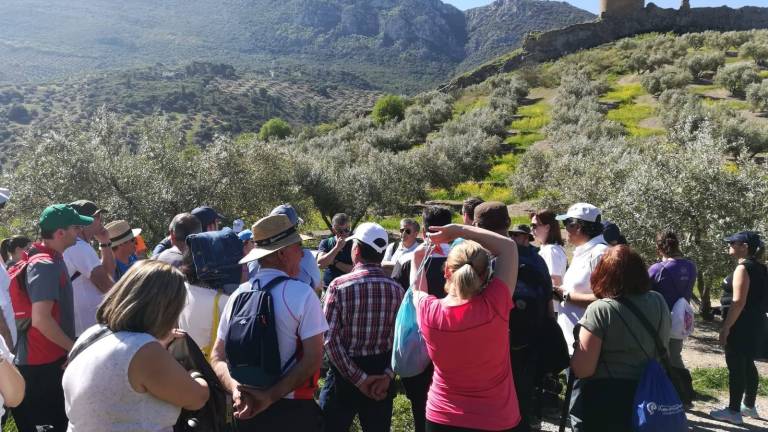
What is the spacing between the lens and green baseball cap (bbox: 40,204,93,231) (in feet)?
14.1

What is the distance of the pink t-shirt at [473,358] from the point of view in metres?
3.24

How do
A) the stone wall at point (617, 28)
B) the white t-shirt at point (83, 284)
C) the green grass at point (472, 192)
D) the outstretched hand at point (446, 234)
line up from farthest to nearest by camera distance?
1. the stone wall at point (617, 28)
2. the green grass at point (472, 192)
3. the white t-shirt at point (83, 284)
4. the outstretched hand at point (446, 234)

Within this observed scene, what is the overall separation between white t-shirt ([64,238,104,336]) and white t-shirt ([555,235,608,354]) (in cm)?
416

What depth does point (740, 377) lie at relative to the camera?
239 inches

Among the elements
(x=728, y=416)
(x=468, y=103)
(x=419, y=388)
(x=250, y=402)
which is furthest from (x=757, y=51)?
(x=250, y=402)

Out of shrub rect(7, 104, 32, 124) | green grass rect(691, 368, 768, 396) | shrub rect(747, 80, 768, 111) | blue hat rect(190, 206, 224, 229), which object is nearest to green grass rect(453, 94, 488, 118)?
shrub rect(747, 80, 768, 111)

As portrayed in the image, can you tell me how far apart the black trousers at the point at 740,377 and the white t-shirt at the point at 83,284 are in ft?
21.6

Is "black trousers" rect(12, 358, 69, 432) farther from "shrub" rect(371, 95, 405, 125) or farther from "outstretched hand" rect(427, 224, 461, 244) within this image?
"shrub" rect(371, 95, 405, 125)

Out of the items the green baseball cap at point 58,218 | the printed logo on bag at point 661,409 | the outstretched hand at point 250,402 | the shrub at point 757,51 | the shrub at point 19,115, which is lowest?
the shrub at point 19,115

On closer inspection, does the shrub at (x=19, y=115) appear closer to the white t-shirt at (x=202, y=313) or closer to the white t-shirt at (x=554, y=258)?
the white t-shirt at (x=202, y=313)

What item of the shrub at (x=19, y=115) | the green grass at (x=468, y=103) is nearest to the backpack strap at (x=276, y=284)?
the green grass at (x=468, y=103)

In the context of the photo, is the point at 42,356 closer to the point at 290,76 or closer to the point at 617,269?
the point at 617,269

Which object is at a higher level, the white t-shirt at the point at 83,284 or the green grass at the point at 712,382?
the white t-shirt at the point at 83,284

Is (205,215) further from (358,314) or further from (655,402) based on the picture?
(655,402)
